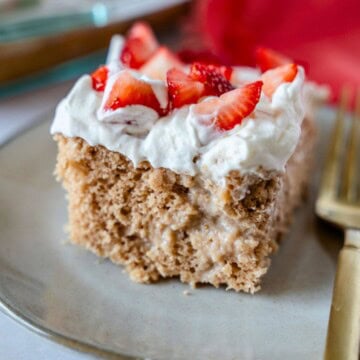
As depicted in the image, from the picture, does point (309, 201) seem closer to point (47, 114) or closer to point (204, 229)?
point (204, 229)

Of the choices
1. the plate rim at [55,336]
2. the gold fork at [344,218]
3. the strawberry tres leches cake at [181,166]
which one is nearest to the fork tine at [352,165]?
the gold fork at [344,218]

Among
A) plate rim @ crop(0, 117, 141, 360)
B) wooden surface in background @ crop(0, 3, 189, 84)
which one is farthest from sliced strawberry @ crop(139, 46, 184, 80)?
wooden surface in background @ crop(0, 3, 189, 84)

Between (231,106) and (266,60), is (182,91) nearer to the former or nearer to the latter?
(231,106)

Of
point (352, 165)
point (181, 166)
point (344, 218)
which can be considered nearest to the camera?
point (181, 166)

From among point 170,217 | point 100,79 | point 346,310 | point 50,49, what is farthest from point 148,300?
point 50,49

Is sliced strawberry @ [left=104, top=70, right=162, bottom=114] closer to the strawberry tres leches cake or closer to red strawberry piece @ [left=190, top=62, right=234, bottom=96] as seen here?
the strawberry tres leches cake
